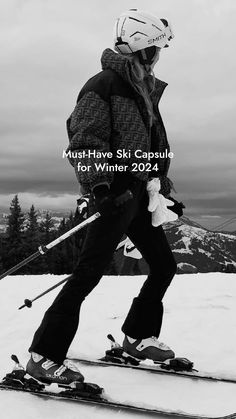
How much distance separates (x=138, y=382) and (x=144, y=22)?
2696 mm

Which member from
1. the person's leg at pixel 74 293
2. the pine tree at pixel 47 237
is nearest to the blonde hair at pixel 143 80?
the person's leg at pixel 74 293

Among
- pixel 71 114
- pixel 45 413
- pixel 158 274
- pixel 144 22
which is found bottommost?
pixel 45 413

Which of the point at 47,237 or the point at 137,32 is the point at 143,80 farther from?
the point at 47,237

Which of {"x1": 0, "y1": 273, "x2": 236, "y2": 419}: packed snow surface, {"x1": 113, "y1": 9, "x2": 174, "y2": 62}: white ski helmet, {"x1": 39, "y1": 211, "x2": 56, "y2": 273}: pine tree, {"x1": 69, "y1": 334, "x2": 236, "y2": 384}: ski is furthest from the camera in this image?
{"x1": 39, "y1": 211, "x2": 56, "y2": 273}: pine tree

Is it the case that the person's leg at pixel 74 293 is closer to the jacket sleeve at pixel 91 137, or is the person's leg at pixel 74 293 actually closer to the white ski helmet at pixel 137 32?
the jacket sleeve at pixel 91 137

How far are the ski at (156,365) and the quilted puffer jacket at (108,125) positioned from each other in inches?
59.7

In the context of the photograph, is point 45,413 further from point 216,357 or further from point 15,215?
point 15,215

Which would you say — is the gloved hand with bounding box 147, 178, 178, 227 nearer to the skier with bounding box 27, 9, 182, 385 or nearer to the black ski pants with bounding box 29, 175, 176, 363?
the skier with bounding box 27, 9, 182, 385

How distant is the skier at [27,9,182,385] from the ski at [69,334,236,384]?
0.10m

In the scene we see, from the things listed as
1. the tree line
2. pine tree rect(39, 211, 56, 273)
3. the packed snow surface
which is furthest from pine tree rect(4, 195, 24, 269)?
the packed snow surface

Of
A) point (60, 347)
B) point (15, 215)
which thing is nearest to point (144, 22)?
point (60, 347)

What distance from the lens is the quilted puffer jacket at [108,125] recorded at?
344 cm

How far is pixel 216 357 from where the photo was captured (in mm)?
4617

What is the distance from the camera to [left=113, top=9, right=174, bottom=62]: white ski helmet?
12.4ft
